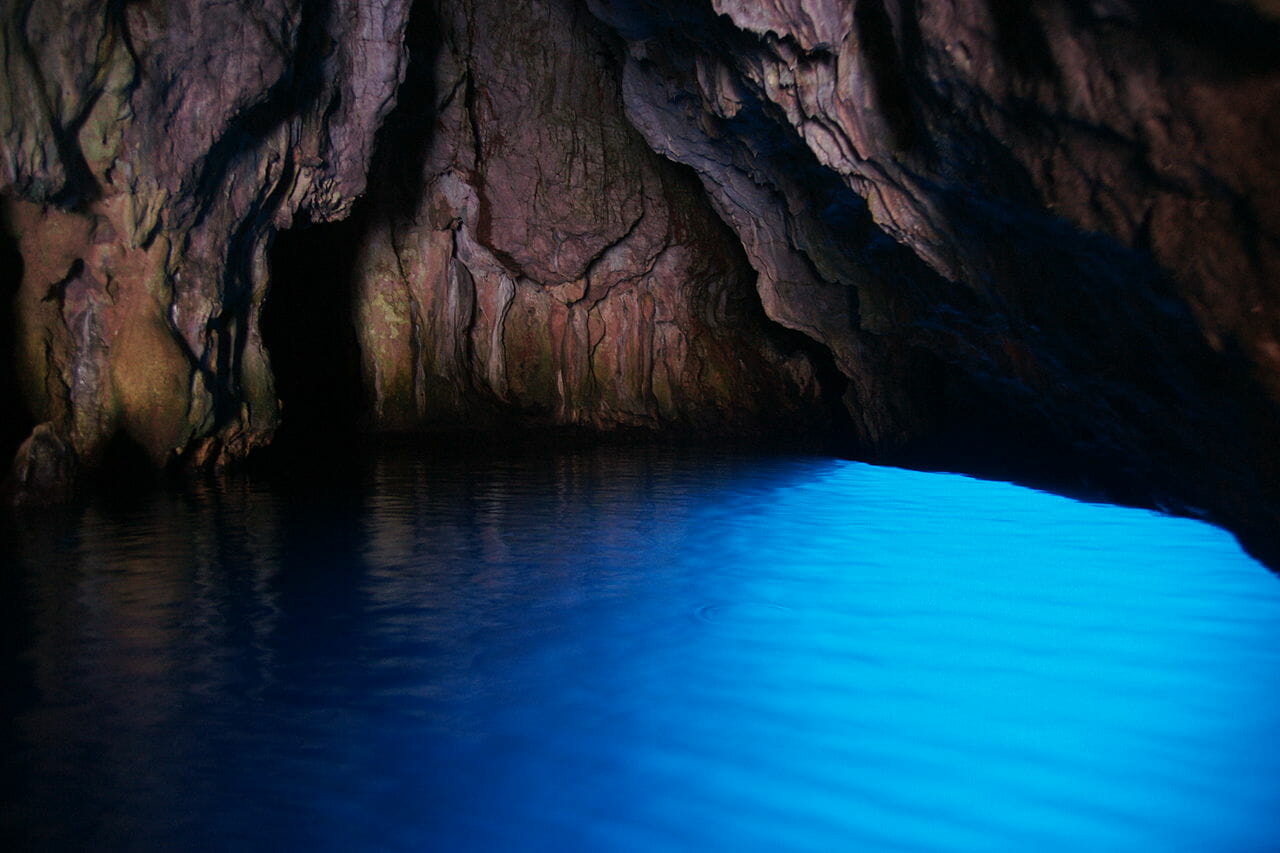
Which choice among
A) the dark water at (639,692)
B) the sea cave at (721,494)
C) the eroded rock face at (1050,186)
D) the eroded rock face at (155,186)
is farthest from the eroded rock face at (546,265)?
the dark water at (639,692)

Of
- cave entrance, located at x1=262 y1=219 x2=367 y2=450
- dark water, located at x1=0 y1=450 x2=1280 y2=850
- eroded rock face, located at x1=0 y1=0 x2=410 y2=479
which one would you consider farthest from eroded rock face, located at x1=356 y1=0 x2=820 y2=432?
dark water, located at x1=0 y1=450 x2=1280 y2=850

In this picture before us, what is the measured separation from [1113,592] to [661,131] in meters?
6.66

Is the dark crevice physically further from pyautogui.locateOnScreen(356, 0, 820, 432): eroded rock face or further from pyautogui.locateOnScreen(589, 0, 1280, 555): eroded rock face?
pyautogui.locateOnScreen(589, 0, 1280, 555): eroded rock face

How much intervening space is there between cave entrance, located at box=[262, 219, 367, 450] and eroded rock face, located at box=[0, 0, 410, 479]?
4.11 metres

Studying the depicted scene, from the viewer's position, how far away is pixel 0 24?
5.17 metres

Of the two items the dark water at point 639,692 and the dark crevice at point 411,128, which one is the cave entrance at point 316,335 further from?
the dark water at point 639,692

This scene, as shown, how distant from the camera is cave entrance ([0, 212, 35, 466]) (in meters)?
6.37

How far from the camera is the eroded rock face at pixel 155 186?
225 inches

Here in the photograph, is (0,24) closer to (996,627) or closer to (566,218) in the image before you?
(996,627)

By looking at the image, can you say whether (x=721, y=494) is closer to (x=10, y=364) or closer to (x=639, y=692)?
(x=639, y=692)

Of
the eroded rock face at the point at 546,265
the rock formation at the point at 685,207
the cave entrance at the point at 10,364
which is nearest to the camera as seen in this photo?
the rock formation at the point at 685,207

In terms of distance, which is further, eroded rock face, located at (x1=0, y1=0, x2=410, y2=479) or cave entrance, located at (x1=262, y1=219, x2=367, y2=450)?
cave entrance, located at (x1=262, y1=219, x2=367, y2=450)

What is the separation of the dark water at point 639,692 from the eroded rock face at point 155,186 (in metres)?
2.22

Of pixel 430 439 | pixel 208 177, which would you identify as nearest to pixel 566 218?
pixel 430 439
